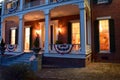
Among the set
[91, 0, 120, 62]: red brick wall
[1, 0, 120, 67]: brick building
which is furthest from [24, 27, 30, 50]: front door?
[91, 0, 120, 62]: red brick wall

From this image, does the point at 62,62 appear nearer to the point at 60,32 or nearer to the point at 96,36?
the point at 96,36

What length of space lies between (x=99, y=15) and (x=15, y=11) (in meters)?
7.64

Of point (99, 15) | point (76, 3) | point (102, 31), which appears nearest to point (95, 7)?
point (99, 15)

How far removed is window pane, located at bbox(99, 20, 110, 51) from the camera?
13133 millimetres

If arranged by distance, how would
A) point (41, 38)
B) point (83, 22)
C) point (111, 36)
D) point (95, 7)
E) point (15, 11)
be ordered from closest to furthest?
point (83, 22)
point (111, 36)
point (95, 7)
point (15, 11)
point (41, 38)

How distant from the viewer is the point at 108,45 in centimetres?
1304

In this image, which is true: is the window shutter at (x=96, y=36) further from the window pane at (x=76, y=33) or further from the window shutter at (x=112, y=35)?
the window pane at (x=76, y=33)

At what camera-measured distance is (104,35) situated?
523 inches

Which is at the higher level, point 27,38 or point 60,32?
point 60,32

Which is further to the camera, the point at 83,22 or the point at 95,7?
the point at 95,7

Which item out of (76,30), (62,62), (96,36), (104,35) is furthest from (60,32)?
(62,62)

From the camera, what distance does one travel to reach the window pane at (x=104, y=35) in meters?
13.1

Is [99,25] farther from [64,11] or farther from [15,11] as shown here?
[15,11]

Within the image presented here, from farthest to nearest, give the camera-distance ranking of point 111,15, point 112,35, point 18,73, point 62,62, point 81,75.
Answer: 1. point 111,15
2. point 112,35
3. point 62,62
4. point 81,75
5. point 18,73
